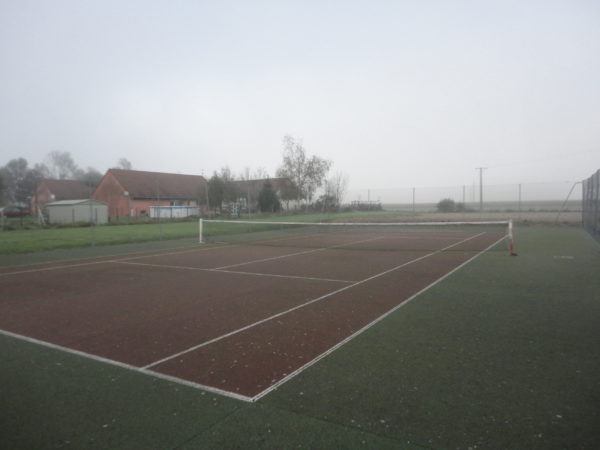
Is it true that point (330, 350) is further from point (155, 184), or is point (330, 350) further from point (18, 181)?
point (18, 181)

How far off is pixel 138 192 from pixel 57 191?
14330 mm

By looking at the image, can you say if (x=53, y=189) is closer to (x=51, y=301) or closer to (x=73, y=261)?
(x=73, y=261)

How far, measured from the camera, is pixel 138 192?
45.1m

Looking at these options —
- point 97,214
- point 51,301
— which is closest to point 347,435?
point 51,301

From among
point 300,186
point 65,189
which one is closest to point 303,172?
point 300,186

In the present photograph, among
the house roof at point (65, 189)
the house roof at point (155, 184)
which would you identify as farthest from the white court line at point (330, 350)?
the house roof at point (65, 189)

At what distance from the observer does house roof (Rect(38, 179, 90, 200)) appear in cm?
5109

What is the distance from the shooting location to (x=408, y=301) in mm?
6926

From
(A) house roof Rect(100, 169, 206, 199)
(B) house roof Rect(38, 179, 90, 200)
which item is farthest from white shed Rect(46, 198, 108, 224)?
(B) house roof Rect(38, 179, 90, 200)

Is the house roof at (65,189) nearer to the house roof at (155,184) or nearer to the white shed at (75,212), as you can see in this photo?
the house roof at (155,184)

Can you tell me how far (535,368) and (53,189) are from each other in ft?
191

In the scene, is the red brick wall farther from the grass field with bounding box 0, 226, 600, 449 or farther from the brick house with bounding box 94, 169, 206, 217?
the grass field with bounding box 0, 226, 600, 449

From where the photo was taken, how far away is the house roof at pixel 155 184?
1777 inches

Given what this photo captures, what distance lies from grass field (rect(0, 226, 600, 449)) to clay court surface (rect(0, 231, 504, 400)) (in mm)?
318
